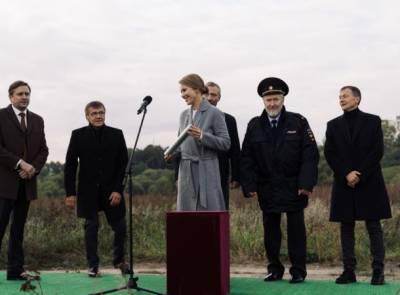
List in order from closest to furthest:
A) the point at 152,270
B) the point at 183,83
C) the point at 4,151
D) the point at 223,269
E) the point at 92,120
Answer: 1. the point at 223,269
2. the point at 183,83
3. the point at 4,151
4. the point at 92,120
5. the point at 152,270

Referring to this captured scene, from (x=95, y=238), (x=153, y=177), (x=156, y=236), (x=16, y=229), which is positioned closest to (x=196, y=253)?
(x=95, y=238)

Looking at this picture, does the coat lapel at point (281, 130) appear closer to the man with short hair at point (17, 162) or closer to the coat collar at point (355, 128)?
the coat collar at point (355, 128)

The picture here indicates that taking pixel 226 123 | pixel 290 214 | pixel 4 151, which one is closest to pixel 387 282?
pixel 290 214

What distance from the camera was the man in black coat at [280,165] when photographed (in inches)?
246

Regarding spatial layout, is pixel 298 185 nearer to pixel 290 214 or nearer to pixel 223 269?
pixel 290 214

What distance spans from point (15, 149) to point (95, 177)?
0.85 m

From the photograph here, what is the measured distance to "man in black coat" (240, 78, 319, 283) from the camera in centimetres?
625

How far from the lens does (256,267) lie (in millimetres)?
8164

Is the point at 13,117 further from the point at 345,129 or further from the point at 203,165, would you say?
the point at 345,129

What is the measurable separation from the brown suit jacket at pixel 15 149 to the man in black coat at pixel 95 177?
0.34 m

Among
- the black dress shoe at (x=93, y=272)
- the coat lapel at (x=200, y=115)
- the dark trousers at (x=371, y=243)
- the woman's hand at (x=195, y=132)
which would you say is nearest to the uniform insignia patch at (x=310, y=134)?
the dark trousers at (x=371, y=243)

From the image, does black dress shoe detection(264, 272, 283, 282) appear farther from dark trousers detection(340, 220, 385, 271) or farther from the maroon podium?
the maroon podium

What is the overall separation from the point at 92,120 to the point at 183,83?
1.40 meters

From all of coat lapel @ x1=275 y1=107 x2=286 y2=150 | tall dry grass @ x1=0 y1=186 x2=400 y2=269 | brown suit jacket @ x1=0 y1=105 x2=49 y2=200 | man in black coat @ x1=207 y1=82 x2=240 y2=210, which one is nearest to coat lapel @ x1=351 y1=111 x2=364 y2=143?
coat lapel @ x1=275 y1=107 x2=286 y2=150
